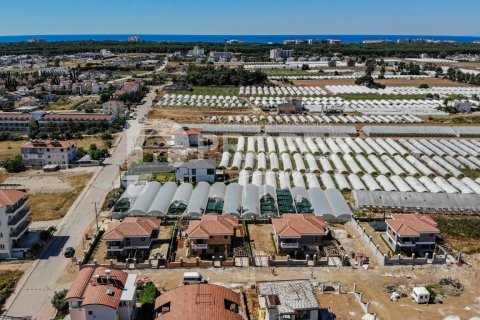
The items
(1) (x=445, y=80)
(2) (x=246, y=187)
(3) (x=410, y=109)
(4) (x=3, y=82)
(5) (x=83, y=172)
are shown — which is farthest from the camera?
(1) (x=445, y=80)

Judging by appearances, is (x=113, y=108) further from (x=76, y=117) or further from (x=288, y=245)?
(x=288, y=245)

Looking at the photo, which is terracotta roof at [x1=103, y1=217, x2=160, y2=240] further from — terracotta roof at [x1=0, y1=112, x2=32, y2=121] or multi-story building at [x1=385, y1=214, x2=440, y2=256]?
terracotta roof at [x1=0, y1=112, x2=32, y2=121]

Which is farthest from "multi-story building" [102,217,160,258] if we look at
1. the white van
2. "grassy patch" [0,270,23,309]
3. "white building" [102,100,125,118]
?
"white building" [102,100,125,118]

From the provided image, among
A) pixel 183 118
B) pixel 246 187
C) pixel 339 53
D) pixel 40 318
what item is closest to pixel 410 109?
pixel 183 118

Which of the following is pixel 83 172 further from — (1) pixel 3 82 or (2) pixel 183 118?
(1) pixel 3 82

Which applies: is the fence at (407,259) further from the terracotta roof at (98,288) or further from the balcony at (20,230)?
the balcony at (20,230)

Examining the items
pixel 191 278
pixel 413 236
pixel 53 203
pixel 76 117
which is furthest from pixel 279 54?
pixel 191 278
